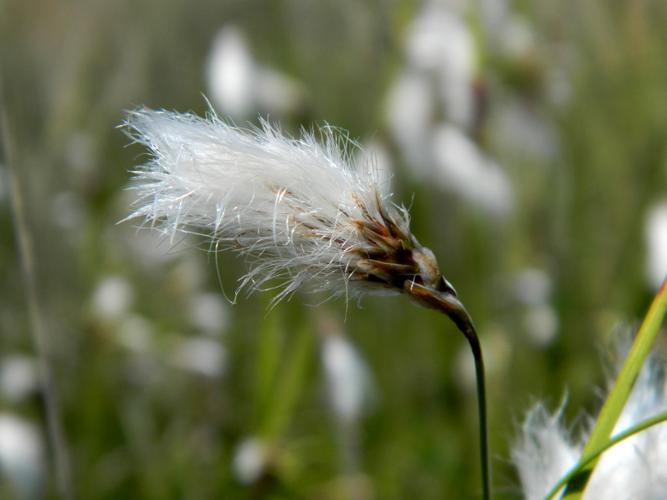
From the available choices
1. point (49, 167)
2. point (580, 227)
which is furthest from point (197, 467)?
point (580, 227)

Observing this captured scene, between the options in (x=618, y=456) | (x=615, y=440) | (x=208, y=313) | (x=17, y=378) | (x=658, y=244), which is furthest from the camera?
(x=208, y=313)

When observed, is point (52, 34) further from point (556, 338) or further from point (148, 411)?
point (556, 338)

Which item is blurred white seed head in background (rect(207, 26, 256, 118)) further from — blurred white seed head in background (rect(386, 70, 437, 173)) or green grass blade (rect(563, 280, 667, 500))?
green grass blade (rect(563, 280, 667, 500))

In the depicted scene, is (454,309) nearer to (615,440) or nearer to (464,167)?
(615,440)

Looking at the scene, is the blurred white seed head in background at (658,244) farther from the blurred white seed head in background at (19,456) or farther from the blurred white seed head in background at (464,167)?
the blurred white seed head in background at (19,456)

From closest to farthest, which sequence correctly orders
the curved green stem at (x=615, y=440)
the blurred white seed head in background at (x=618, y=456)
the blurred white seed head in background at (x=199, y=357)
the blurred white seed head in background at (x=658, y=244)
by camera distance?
the curved green stem at (x=615, y=440) → the blurred white seed head in background at (x=618, y=456) → the blurred white seed head in background at (x=658, y=244) → the blurred white seed head in background at (x=199, y=357)

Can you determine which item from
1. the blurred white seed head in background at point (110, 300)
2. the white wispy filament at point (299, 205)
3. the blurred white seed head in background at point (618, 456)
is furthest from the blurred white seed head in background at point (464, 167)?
the white wispy filament at point (299, 205)

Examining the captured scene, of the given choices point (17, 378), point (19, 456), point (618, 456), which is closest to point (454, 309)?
point (618, 456)
